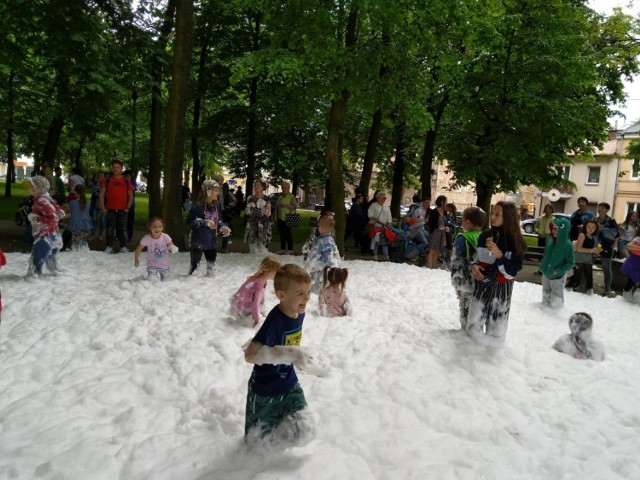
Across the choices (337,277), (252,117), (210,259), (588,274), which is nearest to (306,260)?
(337,277)

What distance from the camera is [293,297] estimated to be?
3.30 metres

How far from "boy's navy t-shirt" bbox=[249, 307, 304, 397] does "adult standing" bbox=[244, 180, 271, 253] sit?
894 centimetres

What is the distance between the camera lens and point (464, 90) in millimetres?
17344

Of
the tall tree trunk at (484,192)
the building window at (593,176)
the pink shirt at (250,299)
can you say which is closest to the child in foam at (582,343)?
the pink shirt at (250,299)

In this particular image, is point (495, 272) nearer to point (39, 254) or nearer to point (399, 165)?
point (39, 254)

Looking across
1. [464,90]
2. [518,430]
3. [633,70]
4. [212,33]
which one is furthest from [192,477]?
[633,70]

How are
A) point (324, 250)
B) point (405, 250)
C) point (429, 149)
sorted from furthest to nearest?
point (429, 149)
point (405, 250)
point (324, 250)

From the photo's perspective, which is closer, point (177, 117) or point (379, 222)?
point (177, 117)

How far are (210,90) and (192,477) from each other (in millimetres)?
19361

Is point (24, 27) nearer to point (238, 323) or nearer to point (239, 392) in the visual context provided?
point (238, 323)

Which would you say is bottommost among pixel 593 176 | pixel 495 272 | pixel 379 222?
pixel 495 272

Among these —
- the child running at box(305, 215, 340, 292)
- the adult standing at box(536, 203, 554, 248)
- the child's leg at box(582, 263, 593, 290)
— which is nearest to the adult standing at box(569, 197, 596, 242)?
the adult standing at box(536, 203, 554, 248)

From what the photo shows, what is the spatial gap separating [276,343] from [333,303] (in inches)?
151

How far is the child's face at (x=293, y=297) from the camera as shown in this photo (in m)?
3.29
